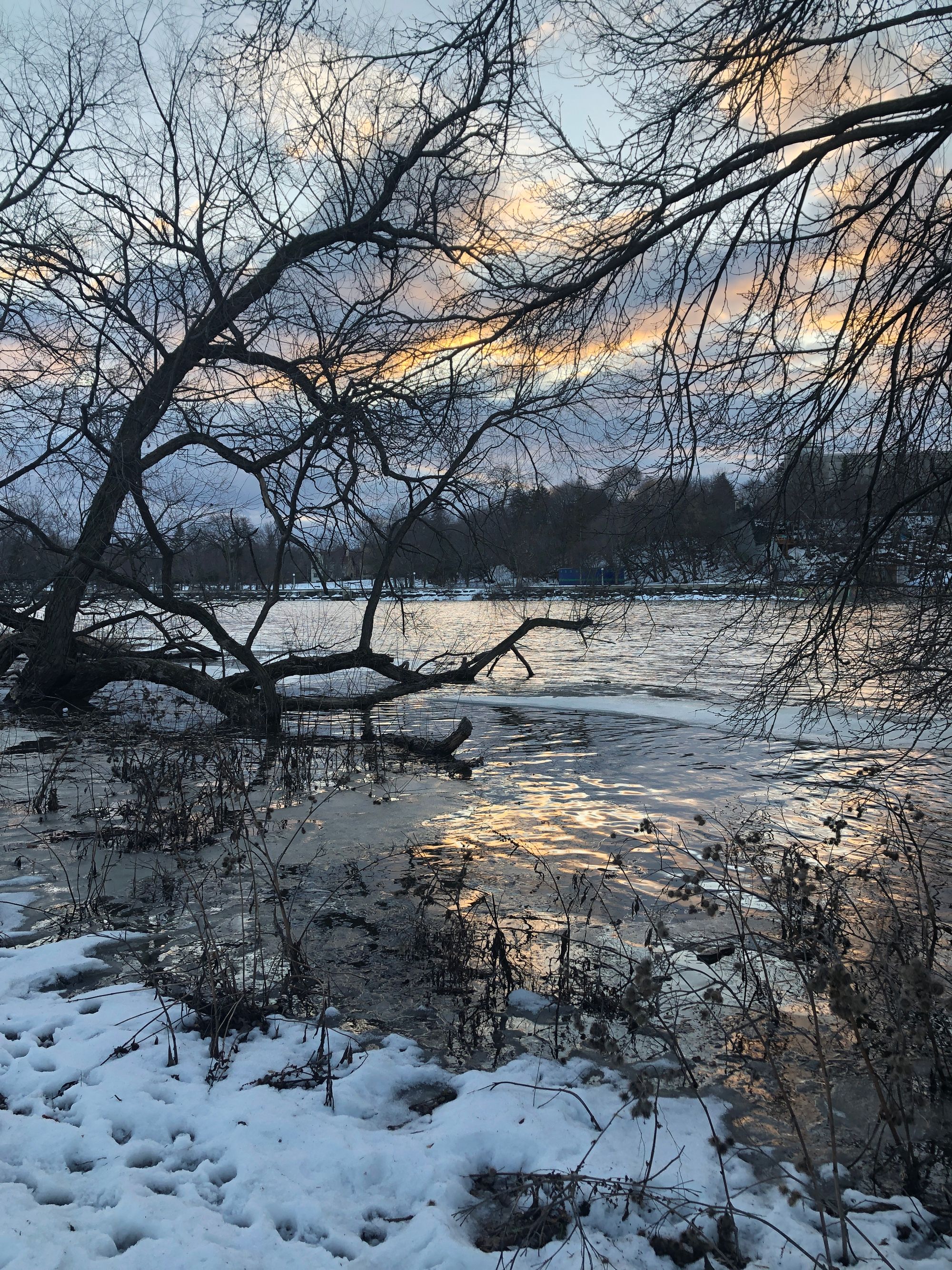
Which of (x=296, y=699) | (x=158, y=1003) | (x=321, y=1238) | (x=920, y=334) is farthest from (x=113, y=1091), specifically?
(x=296, y=699)

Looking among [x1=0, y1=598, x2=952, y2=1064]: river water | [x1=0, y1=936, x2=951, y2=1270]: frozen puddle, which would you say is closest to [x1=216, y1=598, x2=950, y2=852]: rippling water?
[x1=0, y1=598, x2=952, y2=1064]: river water

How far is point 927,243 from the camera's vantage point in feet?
13.6

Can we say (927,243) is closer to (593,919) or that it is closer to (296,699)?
(593,919)

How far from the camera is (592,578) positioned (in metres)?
7.95

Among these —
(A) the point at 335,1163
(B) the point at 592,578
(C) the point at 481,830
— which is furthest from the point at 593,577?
(A) the point at 335,1163

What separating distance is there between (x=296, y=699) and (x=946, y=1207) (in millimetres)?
11329

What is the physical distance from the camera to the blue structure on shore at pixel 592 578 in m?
5.99

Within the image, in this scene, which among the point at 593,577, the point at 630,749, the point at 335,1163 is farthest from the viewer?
the point at 630,749

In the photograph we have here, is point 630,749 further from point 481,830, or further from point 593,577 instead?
point 481,830

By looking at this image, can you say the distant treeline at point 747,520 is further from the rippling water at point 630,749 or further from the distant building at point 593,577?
the rippling water at point 630,749

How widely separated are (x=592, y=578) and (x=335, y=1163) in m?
5.82

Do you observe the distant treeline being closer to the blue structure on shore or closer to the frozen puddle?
the blue structure on shore

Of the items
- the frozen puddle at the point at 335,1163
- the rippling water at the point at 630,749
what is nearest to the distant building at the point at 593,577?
the rippling water at the point at 630,749

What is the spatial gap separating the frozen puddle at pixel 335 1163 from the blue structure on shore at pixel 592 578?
3330 mm
